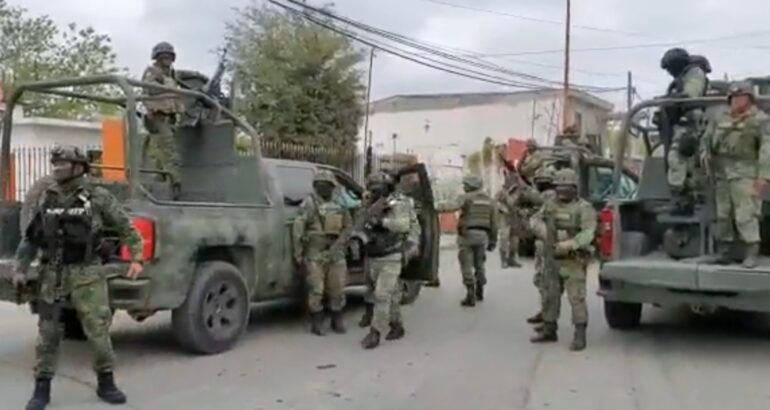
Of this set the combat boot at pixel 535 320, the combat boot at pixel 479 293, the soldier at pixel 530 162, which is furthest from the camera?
the soldier at pixel 530 162

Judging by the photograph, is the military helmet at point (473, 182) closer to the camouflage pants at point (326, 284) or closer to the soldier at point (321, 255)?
the soldier at point (321, 255)

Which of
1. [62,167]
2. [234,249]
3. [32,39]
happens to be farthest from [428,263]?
[32,39]

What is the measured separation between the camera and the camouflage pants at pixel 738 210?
7.45 m

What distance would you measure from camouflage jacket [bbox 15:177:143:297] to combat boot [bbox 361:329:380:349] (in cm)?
249

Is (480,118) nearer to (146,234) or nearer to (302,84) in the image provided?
(302,84)

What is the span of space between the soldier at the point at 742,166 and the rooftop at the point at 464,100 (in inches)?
1396

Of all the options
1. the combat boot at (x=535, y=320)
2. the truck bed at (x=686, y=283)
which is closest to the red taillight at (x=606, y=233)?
the truck bed at (x=686, y=283)

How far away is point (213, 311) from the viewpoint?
7.37 metres

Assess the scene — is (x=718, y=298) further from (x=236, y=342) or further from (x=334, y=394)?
(x=236, y=342)

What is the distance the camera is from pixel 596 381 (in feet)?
21.5

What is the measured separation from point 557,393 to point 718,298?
1.82m

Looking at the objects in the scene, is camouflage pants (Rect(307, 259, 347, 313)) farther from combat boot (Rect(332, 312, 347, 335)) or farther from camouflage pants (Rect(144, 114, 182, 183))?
camouflage pants (Rect(144, 114, 182, 183))

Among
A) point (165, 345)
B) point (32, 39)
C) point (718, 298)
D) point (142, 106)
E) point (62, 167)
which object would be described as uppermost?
point (32, 39)

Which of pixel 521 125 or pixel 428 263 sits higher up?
pixel 521 125
